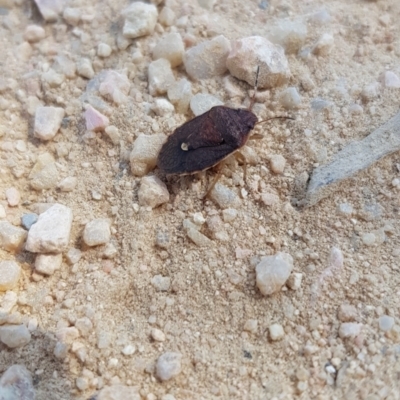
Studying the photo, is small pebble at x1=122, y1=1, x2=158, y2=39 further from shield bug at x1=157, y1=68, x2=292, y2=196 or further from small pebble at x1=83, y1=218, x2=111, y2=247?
small pebble at x1=83, y1=218, x2=111, y2=247

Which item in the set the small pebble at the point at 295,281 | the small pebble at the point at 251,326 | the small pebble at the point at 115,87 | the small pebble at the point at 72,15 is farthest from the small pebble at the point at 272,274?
the small pebble at the point at 72,15

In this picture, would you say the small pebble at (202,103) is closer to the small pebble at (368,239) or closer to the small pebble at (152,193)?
the small pebble at (152,193)

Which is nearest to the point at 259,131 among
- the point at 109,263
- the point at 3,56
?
the point at 109,263

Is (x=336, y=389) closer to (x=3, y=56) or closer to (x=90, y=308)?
(x=90, y=308)

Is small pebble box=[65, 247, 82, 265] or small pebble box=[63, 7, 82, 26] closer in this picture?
small pebble box=[65, 247, 82, 265]

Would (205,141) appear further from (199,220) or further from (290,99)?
(290,99)

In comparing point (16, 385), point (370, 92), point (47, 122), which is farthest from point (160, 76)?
point (16, 385)

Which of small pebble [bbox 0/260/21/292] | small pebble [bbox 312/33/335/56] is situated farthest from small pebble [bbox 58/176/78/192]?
small pebble [bbox 312/33/335/56]
